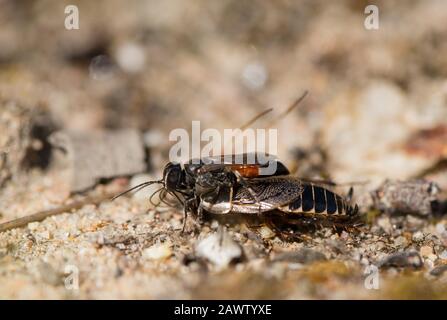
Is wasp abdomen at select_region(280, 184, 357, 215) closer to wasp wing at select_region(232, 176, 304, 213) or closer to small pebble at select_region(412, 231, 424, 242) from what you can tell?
wasp wing at select_region(232, 176, 304, 213)

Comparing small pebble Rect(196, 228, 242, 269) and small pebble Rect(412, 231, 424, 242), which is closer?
small pebble Rect(196, 228, 242, 269)

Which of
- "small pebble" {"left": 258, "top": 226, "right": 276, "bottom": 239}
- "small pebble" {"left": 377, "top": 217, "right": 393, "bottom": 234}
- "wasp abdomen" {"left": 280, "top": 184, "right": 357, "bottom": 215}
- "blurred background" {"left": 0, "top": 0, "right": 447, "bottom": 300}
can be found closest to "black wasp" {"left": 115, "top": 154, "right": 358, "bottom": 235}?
"wasp abdomen" {"left": 280, "top": 184, "right": 357, "bottom": 215}

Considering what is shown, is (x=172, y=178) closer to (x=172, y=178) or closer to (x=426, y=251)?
(x=172, y=178)

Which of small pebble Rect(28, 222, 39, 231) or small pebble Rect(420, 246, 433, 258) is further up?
small pebble Rect(28, 222, 39, 231)

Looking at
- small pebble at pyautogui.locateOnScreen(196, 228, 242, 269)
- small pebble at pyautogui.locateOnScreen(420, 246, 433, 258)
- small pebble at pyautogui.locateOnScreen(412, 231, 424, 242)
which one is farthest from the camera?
small pebble at pyautogui.locateOnScreen(412, 231, 424, 242)

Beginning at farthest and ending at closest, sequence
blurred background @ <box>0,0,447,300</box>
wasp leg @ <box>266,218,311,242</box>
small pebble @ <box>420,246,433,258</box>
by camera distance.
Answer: blurred background @ <box>0,0,447,300</box> < wasp leg @ <box>266,218,311,242</box> < small pebble @ <box>420,246,433,258</box>

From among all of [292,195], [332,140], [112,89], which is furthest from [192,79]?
[292,195]

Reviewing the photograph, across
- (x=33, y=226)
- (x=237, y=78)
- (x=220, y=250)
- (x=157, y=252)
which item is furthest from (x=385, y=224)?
(x=33, y=226)
